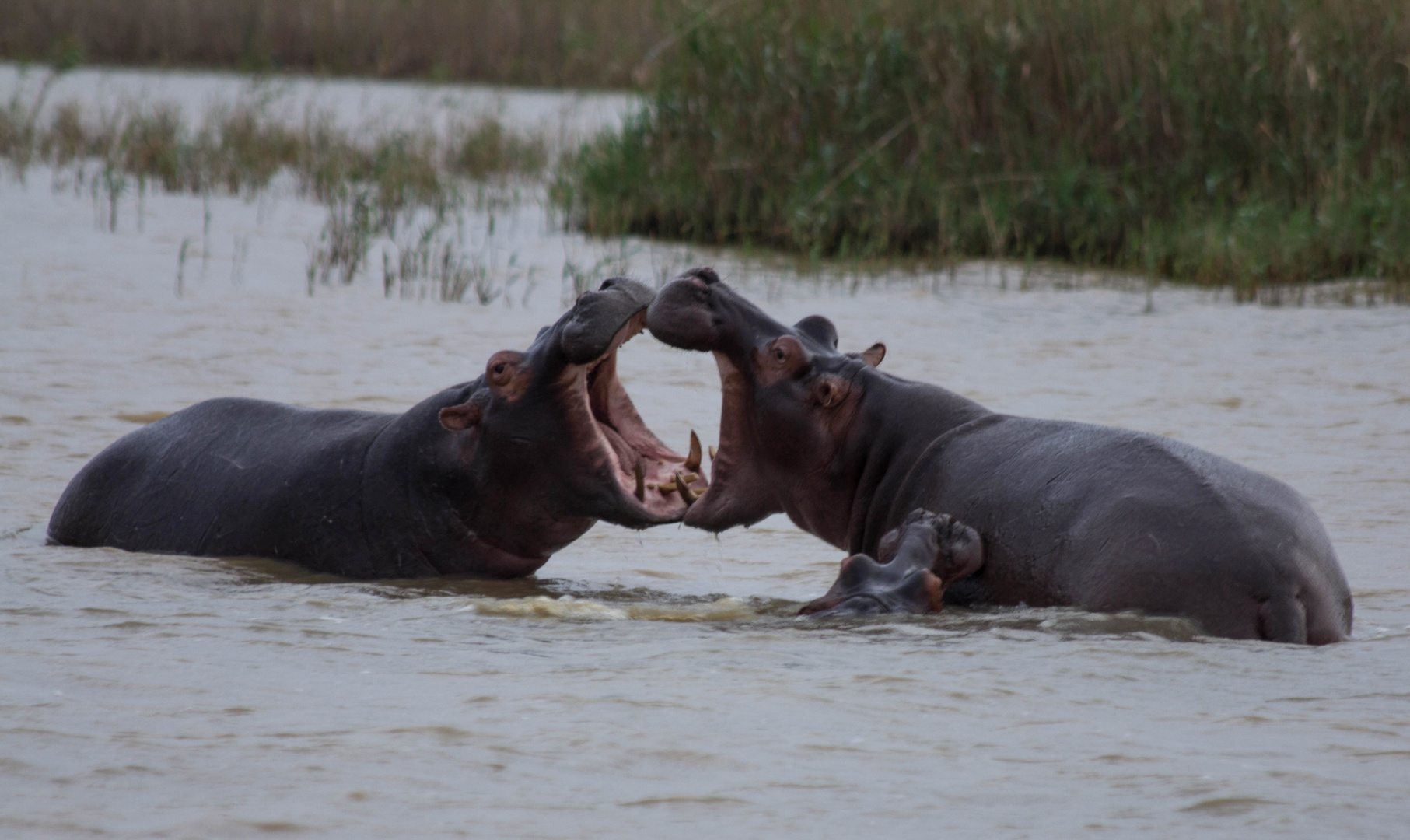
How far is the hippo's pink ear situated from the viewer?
4391 millimetres

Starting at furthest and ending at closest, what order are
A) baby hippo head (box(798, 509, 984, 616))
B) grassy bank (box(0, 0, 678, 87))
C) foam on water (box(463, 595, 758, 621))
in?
1. grassy bank (box(0, 0, 678, 87))
2. foam on water (box(463, 595, 758, 621))
3. baby hippo head (box(798, 509, 984, 616))

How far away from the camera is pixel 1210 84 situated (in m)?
10.6

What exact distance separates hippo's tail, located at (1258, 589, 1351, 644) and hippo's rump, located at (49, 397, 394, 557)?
7.51 feet

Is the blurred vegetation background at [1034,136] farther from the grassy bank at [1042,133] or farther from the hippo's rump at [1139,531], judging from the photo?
the hippo's rump at [1139,531]

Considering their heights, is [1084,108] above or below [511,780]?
above

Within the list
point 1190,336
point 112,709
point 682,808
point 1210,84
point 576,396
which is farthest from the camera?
point 1210,84

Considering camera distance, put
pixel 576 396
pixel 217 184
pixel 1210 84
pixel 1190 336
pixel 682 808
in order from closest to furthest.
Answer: pixel 682 808
pixel 576 396
pixel 1190 336
pixel 1210 84
pixel 217 184

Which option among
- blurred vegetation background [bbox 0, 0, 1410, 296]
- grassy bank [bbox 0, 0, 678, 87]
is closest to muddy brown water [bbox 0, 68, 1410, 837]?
blurred vegetation background [bbox 0, 0, 1410, 296]

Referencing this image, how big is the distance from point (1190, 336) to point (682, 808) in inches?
263

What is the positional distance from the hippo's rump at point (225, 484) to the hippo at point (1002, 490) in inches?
39.2

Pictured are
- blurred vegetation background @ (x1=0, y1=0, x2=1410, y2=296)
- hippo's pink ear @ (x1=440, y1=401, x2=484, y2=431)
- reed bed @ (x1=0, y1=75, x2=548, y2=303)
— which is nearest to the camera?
hippo's pink ear @ (x1=440, y1=401, x2=484, y2=431)

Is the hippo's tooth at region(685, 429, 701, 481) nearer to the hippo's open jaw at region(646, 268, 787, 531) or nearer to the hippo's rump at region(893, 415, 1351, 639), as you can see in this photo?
the hippo's open jaw at region(646, 268, 787, 531)

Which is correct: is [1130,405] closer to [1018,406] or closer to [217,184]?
[1018,406]

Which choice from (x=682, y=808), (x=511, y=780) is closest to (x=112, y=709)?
(x=511, y=780)
